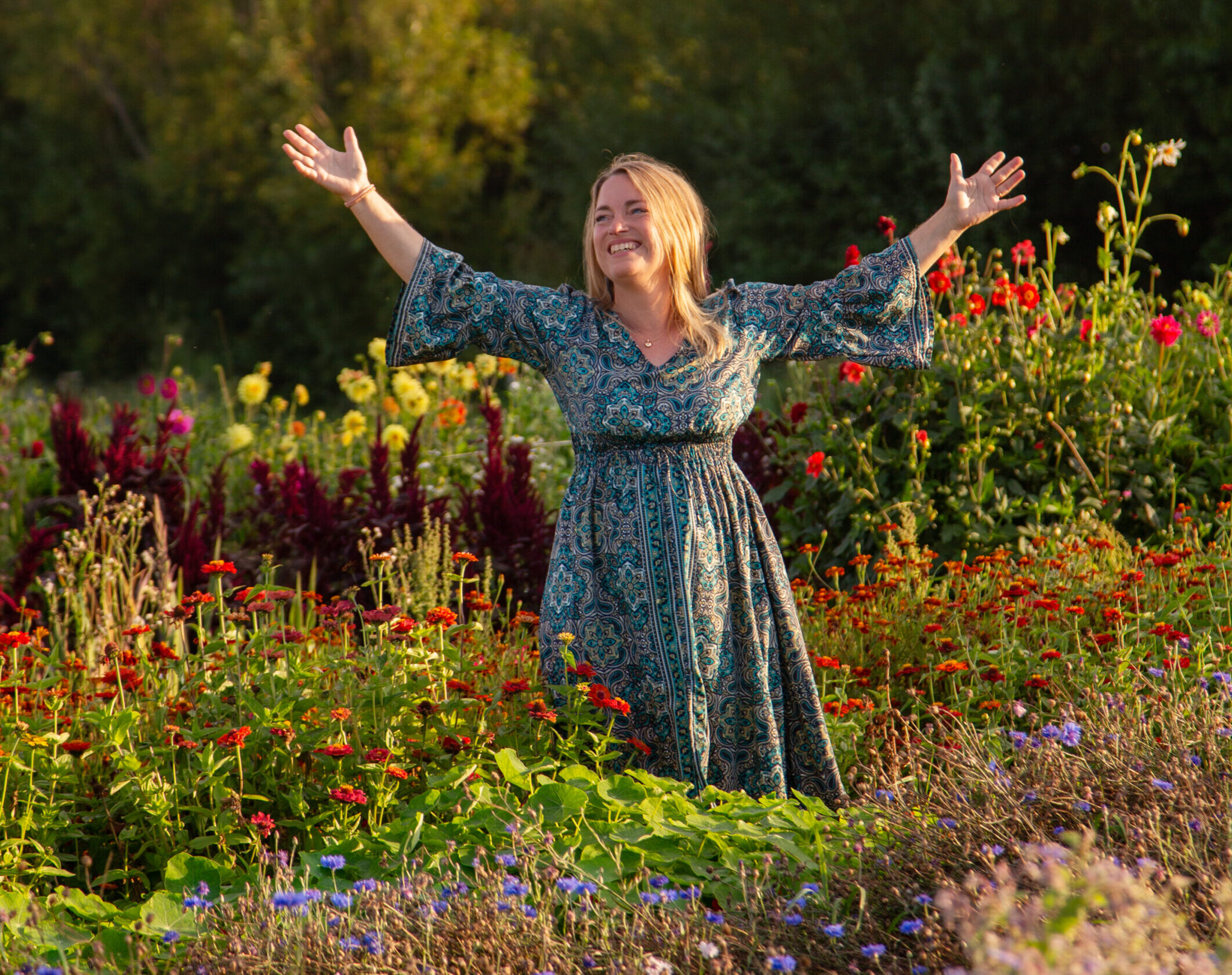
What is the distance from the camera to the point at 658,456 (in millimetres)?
2912

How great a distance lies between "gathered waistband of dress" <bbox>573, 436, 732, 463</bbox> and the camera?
2912 mm

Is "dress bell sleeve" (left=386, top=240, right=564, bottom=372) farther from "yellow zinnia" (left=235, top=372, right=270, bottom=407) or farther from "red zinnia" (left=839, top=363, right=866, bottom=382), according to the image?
"yellow zinnia" (left=235, top=372, right=270, bottom=407)

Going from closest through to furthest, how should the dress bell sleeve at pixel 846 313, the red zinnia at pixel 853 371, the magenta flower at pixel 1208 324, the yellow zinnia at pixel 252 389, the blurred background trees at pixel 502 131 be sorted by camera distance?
1. the dress bell sleeve at pixel 846 313
2. the red zinnia at pixel 853 371
3. the magenta flower at pixel 1208 324
4. the yellow zinnia at pixel 252 389
5. the blurred background trees at pixel 502 131

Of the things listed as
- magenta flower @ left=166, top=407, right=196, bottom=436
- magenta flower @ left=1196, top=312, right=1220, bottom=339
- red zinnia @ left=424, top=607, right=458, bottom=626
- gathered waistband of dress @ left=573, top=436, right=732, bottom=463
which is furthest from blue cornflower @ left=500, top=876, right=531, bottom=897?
magenta flower @ left=1196, top=312, right=1220, bottom=339

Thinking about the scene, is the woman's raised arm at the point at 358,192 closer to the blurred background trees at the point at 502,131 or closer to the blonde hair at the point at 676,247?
the blonde hair at the point at 676,247

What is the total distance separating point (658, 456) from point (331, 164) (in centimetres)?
107

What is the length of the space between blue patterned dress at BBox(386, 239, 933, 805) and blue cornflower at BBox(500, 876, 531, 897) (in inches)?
40.2

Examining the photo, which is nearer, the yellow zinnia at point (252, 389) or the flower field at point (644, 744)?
the flower field at point (644, 744)

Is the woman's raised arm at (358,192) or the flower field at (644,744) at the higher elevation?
the woman's raised arm at (358,192)

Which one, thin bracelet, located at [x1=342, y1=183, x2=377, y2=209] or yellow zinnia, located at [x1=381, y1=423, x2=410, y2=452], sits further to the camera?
yellow zinnia, located at [x1=381, y1=423, x2=410, y2=452]

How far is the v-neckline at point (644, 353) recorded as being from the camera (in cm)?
292

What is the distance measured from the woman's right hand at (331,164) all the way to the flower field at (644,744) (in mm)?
953

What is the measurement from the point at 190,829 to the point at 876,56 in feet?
48.4

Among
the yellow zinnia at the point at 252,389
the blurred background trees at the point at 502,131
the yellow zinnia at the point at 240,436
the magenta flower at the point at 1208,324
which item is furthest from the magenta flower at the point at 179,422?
the blurred background trees at the point at 502,131
